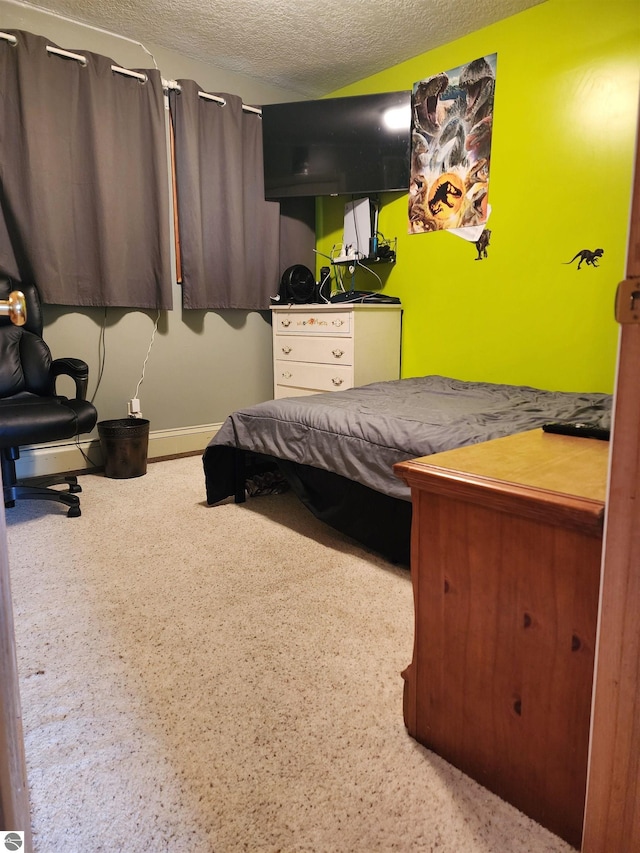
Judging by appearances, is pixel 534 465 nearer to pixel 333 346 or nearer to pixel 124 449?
pixel 333 346

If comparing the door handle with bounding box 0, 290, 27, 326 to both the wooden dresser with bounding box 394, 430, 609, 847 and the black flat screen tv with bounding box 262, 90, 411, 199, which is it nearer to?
the wooden dresser with bounding box 394, 430, 609, 847

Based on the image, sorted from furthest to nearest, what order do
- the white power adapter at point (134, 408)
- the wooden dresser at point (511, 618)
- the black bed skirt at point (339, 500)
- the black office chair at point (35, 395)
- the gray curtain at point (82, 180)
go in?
the white power adapter at point (134, 408), the gray curtain at point (82, 180), the black office chair at point (35, 395), the black bed skirt at point (339, 500), the wooden dresser at point (511, 618)

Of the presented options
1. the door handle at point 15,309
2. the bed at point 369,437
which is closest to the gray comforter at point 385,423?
the bed at point 369,437

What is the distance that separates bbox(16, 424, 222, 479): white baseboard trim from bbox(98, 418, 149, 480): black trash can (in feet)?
0.52

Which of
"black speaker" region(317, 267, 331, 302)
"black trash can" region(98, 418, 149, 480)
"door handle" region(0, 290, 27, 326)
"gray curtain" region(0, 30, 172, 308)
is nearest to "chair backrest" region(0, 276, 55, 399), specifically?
"gray curtain" region(0, 30, 172, 308)

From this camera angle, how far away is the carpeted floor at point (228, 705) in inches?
35.7

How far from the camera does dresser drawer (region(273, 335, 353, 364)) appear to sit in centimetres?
322

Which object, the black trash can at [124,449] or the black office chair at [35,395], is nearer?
the black office chair at [35,395]

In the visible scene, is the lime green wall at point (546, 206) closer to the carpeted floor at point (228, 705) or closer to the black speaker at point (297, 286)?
the black speaker at point (297, 286)

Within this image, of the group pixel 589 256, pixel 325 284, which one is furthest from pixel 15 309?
pixel 325 284

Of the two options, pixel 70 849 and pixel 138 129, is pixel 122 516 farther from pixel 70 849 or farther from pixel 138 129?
pixel 138 129

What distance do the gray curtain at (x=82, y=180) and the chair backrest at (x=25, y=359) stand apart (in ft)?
0.88

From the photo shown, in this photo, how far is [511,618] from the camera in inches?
35.4

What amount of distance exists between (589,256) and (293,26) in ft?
6.76
